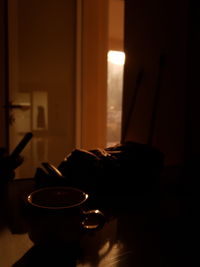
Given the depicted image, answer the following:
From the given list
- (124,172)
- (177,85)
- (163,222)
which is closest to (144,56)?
(177,85)

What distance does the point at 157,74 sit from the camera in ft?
4.78

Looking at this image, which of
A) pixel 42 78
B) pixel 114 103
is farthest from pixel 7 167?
pixel 114 103

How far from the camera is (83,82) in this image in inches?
92.5

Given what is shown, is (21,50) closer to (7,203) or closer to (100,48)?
(100,48)

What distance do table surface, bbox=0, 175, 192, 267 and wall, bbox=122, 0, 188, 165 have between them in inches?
30.1

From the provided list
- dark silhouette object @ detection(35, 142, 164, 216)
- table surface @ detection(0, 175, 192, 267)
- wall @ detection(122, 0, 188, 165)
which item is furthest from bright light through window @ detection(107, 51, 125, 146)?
table surface @ detection(0, 175, 192, 267)

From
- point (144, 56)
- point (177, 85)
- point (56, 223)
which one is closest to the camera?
point (56, 223)

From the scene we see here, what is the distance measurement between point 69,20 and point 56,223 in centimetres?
224

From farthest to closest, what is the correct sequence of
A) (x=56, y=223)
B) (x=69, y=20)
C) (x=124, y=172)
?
(x=69, y=20) < (x=124, y=172) < (x=56, y=223)

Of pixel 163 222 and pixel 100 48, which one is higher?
pixel 100 48

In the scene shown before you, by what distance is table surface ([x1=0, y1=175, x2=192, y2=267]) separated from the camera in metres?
0.39

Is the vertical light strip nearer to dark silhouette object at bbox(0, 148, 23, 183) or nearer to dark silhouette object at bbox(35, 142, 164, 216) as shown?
dark silhouette object at bbox(35, 142, 164, 216)

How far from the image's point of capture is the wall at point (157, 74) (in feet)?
4.22

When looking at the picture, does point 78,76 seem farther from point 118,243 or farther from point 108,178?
point 118,243
